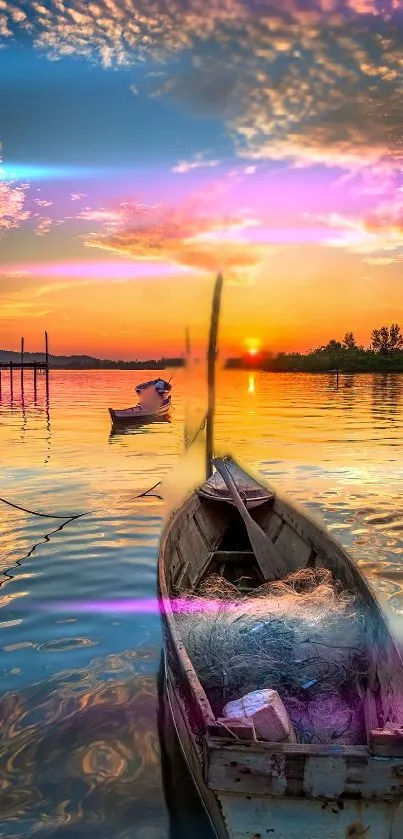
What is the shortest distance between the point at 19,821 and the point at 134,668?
2.51m

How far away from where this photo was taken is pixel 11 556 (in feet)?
38.0

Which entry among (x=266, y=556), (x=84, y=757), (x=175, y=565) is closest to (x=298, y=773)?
A: (x=84, y=757)

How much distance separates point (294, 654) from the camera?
595cm

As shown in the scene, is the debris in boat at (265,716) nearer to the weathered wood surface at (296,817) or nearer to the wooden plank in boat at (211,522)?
the weathered wood surface at (296,817)

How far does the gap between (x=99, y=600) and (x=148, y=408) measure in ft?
106

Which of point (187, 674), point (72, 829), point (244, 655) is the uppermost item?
point (187, 674)

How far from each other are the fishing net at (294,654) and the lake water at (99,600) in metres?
0.98

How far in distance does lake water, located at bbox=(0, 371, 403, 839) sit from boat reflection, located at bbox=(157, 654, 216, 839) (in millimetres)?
81

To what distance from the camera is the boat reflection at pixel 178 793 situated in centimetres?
485

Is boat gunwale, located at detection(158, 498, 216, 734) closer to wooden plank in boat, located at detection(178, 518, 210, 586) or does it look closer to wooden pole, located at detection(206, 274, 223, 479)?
wooden plank in boat, located at detection(178, 518, 210, 586)

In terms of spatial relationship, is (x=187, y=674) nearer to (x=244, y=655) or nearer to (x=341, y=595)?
(x=244, y=655)

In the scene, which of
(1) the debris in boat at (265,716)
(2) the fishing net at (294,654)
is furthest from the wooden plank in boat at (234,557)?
(1) the debris in boat at (265,716)

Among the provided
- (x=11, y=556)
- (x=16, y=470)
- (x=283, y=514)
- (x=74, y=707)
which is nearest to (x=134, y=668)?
(x=74, y=707)

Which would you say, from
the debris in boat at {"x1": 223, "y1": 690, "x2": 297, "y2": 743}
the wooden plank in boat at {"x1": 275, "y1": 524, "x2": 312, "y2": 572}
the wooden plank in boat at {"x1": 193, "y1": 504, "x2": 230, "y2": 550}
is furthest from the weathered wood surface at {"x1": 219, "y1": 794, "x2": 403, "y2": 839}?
the wooden plank in boat at {"x1": 193, "y1": 504, "x2": 230, "y2": 550}
